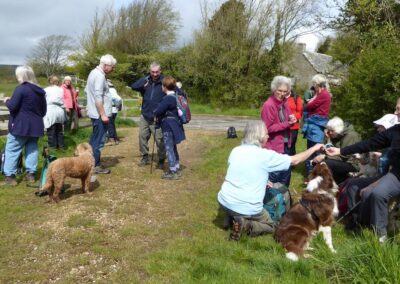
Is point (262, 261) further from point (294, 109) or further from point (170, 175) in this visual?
point (170, 175)

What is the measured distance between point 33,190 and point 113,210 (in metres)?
1.84

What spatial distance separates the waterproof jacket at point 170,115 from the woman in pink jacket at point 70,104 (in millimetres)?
5236

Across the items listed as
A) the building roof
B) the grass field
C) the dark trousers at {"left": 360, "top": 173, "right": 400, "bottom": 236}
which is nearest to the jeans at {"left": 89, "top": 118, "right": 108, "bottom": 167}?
the grass field

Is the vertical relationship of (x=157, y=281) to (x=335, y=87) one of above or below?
below

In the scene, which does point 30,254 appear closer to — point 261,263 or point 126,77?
point 261,263

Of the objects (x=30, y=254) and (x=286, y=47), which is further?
(x=286, y=47)

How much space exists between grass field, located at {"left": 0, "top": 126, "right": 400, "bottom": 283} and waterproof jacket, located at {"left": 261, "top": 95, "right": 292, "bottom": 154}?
52.5 inches

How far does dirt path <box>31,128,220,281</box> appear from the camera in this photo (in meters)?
4.45

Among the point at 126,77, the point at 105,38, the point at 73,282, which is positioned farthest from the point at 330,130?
the point at 105,38

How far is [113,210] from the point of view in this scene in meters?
6.18

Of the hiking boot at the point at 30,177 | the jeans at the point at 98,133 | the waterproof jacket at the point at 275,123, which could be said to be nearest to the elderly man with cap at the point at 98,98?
the jeans at the point at 98,133

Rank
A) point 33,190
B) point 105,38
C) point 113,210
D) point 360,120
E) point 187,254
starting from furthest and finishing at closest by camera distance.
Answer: point 105,38 < point 360,120 < point 33,190 < point 113,210 < point 187,254

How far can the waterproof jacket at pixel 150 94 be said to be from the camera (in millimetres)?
8500

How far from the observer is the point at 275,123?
6.23 metres
